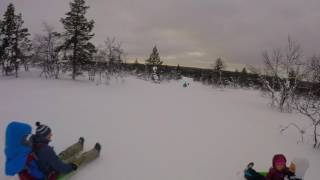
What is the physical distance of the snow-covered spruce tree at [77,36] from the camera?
2973 cm

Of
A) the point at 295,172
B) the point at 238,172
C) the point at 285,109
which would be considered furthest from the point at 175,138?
the point at 285,109

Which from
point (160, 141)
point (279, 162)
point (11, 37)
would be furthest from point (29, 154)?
point (11, 37)

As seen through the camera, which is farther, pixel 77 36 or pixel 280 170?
pixel 77 36

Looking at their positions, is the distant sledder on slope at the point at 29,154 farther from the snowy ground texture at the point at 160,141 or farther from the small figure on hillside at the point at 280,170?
the small figure on hillside at the point at 280,170

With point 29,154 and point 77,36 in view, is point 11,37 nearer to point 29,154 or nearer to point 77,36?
point 77,36

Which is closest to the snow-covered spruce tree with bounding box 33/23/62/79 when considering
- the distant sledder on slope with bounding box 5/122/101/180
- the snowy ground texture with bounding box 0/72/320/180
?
the snowy ground texture with bounding box 0/72/320/180

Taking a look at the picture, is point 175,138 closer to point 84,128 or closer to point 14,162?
point 84,128

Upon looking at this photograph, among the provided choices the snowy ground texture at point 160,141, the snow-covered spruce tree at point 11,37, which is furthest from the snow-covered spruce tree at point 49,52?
the snowy ground texture at point 160,141

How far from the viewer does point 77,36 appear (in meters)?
30.0

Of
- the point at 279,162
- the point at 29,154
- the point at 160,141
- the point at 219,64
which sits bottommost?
the point at 160,141

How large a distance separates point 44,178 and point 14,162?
52cm

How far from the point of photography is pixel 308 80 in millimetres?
20750

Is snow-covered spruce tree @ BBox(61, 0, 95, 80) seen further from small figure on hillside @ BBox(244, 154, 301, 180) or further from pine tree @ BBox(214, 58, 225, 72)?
pine tree @ BBox(214, 58, 225, 72)

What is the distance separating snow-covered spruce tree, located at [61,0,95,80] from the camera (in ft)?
97.6
